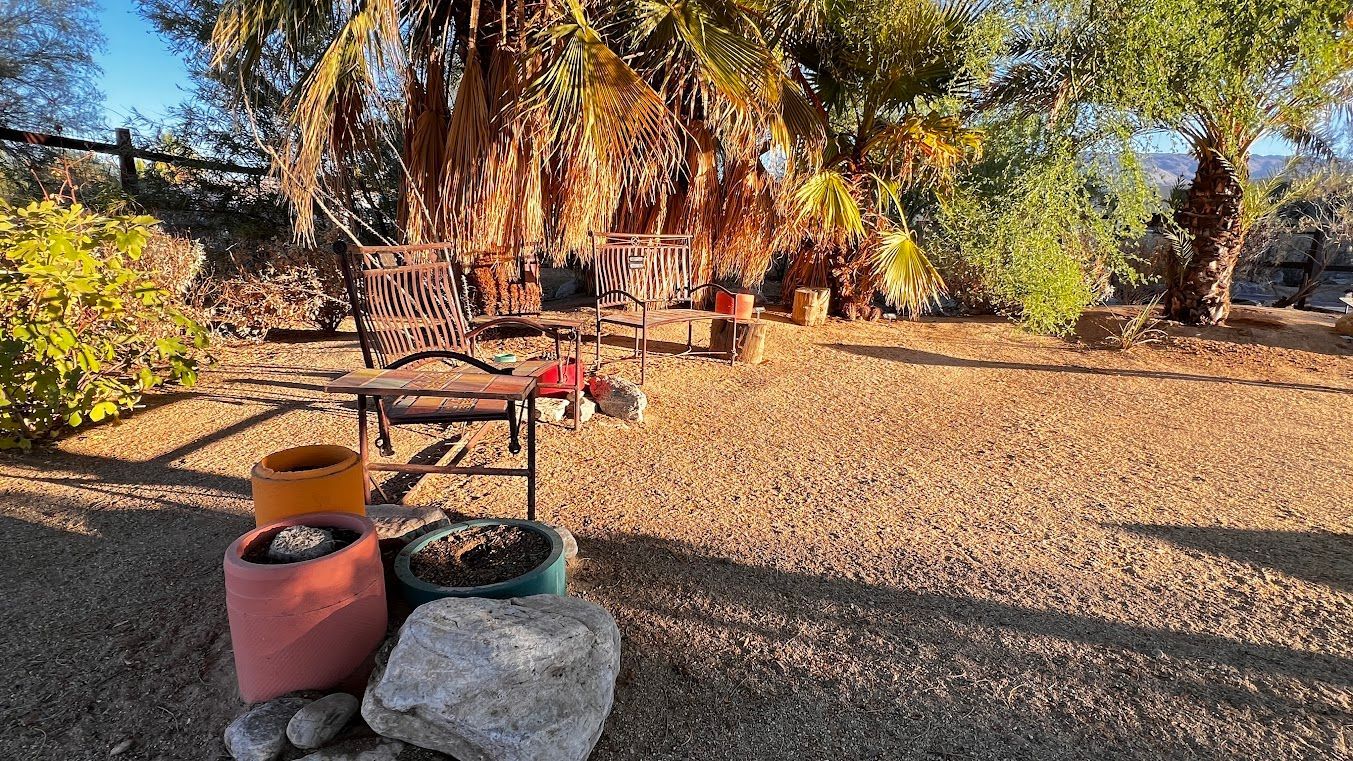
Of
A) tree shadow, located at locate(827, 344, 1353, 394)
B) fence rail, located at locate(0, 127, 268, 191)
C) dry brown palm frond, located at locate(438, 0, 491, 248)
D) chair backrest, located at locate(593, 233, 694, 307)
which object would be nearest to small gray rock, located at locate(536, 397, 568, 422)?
chair backrest, located at locate(593, 233, 694, 307)

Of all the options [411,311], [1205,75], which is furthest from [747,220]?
[411,311]

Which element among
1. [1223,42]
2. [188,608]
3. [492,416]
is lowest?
[188,608]

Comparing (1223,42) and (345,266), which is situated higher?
(1223,42)

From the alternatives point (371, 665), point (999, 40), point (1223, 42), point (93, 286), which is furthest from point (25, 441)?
point (1223, 42)

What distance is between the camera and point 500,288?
20.7 feet

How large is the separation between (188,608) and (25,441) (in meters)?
2.09

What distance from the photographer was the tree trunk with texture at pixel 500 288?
6.18 metres

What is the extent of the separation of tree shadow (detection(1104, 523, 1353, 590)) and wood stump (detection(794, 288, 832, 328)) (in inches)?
193

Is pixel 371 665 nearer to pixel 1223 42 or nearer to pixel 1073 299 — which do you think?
pixel 1073 299

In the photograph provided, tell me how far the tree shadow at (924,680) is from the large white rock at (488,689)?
24cm

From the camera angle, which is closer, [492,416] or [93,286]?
[492,416]

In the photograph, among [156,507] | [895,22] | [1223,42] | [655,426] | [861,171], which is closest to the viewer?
[156,507]

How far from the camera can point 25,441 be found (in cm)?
354

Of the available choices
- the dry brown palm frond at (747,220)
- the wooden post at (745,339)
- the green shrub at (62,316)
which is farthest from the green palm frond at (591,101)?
the green shrub at (62,316)
